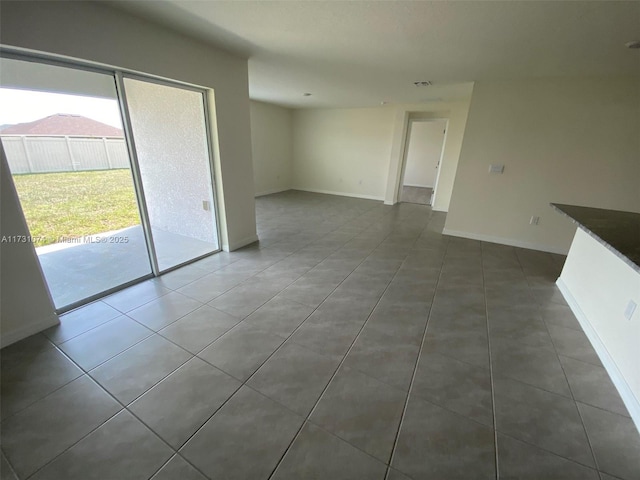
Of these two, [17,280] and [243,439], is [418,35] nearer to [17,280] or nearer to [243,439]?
[243,439]

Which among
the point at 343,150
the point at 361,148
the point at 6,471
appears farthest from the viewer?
the point at 343,150

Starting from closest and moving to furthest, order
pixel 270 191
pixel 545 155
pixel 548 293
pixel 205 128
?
pixel 548 293, pixel 205 128, pixel 545 155, pixel 270 191

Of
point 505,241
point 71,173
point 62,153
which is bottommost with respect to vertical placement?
point 505,241

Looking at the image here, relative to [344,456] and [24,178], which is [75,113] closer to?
[24,178]

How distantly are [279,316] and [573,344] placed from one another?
2.29m

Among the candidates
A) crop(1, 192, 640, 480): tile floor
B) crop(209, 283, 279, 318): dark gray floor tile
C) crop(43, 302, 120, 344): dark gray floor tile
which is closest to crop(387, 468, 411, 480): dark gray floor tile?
crop(1, 192, 640, 480): tile floor

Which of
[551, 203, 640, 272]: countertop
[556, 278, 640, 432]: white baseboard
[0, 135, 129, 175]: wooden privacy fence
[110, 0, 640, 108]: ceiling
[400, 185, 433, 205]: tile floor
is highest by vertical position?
[110, 0, 640, 108]: ceiling

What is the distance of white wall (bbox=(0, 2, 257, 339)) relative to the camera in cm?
167

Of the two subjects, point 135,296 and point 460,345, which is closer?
point 460,345

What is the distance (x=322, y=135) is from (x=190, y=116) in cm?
512

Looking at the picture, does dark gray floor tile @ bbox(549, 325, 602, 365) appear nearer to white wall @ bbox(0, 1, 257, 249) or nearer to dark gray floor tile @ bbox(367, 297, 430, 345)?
dark gray floor tile @ bbox(367, 297, 430, 345)

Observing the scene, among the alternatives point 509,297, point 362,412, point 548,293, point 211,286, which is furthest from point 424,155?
point 362,412

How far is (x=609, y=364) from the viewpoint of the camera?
5.80ft

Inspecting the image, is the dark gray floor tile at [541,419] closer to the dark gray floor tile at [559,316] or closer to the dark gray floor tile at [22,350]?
the dark gray floor tile at [559,316]
